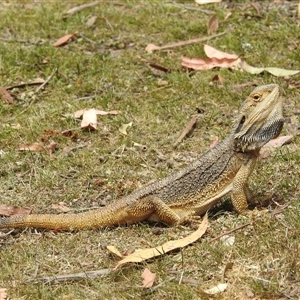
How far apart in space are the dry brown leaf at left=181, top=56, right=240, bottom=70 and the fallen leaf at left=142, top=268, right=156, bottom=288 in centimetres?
345

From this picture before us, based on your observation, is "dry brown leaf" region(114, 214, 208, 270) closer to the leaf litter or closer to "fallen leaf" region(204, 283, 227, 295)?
"fallen leaf" region(204, 283, 227, 295)

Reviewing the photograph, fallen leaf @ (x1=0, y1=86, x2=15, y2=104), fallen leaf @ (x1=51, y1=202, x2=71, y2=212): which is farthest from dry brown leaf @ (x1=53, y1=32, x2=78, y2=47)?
fallen leaf @ (x1=51, y1=202, x2=71, y2=212)

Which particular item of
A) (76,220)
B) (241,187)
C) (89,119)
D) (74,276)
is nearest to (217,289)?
(74,276)

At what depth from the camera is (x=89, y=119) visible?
7.16 metres

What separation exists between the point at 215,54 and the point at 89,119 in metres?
1.61

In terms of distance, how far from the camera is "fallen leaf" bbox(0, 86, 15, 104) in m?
7.72

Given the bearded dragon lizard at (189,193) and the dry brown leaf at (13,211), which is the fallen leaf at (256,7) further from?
the dry brown leaf at (13,211)

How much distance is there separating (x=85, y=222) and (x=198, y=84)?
2593 millimetres

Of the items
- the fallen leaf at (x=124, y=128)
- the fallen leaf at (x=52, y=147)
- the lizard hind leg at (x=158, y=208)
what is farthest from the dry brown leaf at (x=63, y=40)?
the lizard hind leg at (x=158, y=208)

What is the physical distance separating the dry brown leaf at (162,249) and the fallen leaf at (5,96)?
312cm

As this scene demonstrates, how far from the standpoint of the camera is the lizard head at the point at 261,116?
5301 mm

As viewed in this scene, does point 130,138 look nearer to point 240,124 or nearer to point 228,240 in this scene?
point 240,124

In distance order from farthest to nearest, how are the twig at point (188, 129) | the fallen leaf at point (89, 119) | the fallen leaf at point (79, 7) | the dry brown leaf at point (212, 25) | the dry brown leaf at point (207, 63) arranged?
1. the fallen leaf at point (79, 7)
2. the dry brown leaf at point (212, 25)
3. the dry brown leaf at point (207, 63)
4. the fallen leaf at point (89, 119)
5. the twig at point (188, 129)

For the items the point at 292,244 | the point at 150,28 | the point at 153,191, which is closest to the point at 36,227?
the point at 153,191
